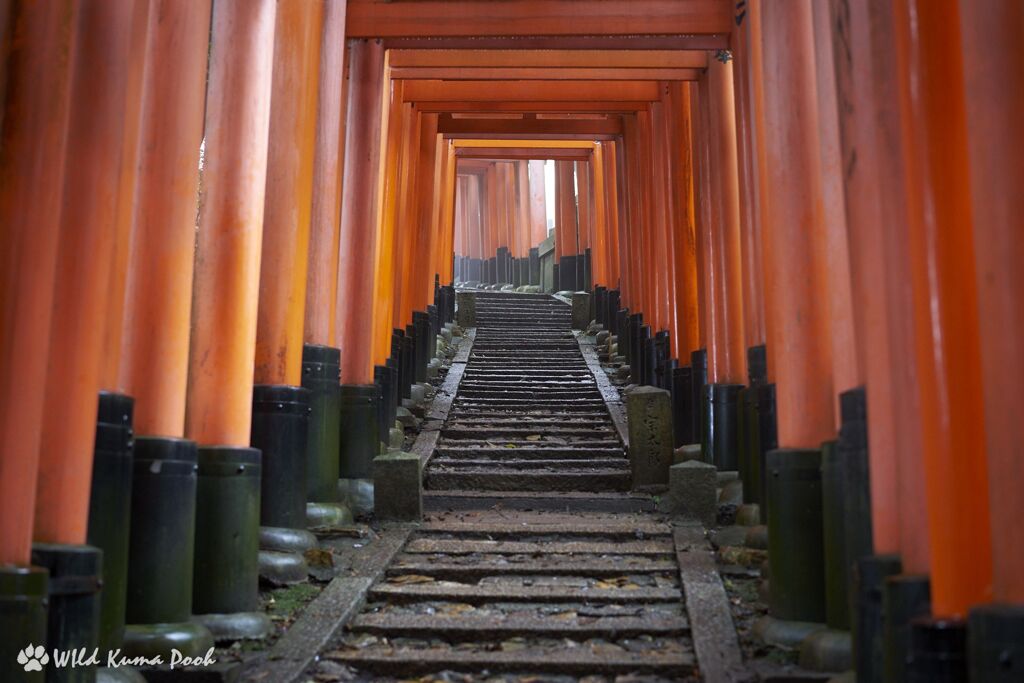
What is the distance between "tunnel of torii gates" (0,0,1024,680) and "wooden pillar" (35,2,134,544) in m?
0.01

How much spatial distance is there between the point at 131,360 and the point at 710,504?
4448mm

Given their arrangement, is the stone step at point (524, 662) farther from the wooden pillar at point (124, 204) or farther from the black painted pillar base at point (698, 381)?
the black painted pillar base at point (698, 381)

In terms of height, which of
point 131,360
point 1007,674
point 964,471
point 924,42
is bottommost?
point 1007,674

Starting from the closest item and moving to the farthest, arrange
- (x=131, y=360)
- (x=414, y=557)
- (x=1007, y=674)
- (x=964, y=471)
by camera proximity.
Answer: (x=1007, y=674), (x=964, y=471), (x=131, y=360), (x=414, y=557)

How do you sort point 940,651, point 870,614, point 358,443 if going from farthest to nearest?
point 358,443 → point 870,614 → point 940,651

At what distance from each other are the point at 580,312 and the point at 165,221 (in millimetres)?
13499

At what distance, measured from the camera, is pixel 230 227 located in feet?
19.7

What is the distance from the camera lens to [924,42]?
3.29m

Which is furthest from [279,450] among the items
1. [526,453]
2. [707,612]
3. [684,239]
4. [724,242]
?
[684,239]

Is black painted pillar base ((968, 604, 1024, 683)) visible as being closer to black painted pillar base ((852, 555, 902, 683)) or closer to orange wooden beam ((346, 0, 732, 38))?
black painted pillar base ((852, 555, 902, 683))

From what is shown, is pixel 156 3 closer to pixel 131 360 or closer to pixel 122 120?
pixel 122 120

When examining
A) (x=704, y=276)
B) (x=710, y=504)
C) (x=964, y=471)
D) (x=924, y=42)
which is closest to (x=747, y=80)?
(x=704, y=276)

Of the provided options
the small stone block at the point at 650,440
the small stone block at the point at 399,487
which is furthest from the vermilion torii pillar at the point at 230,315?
the small stone block at the point at 650,440

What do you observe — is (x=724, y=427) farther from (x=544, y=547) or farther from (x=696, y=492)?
(x=544, y=547)
